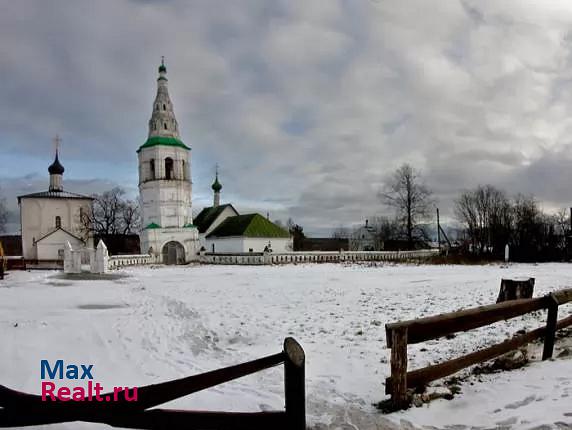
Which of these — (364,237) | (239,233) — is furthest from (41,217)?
(364,237)

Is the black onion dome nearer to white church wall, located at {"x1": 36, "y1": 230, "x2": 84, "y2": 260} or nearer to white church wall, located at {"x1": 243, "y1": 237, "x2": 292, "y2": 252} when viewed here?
white church wall, located at {"x1": 36, "y1": 230, "x2": 84, "y2": 260}

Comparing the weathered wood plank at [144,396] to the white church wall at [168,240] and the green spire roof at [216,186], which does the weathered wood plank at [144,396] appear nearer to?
the white church wall at [168,240]

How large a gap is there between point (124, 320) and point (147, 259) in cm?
3136

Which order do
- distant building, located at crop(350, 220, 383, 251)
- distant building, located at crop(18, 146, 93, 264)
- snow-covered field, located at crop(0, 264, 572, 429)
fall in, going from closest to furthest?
snow-covered field, located at crop(0, 264, 572, 429)
distant building, located at crop(18, 146, 93, 264)
distant building, located at crop(350, 220, 383, 251)

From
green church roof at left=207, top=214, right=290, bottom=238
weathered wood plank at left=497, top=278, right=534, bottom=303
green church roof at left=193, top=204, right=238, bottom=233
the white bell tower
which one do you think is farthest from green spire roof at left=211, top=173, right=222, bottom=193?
weathered wood plank at left=497, top=278, right=534, bottom=303

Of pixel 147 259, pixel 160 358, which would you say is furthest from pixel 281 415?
pixel 147 259

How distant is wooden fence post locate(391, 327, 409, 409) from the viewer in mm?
4316

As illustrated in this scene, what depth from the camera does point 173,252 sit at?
142ft

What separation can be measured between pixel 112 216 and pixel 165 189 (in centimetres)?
2095

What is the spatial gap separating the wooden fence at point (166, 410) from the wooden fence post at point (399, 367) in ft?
5.00

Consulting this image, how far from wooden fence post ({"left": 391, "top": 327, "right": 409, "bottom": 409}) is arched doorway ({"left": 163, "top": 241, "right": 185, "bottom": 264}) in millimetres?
39953

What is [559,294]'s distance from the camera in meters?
6.04

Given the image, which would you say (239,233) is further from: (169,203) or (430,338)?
(430,338)

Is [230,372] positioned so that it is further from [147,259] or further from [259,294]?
[147,259]
